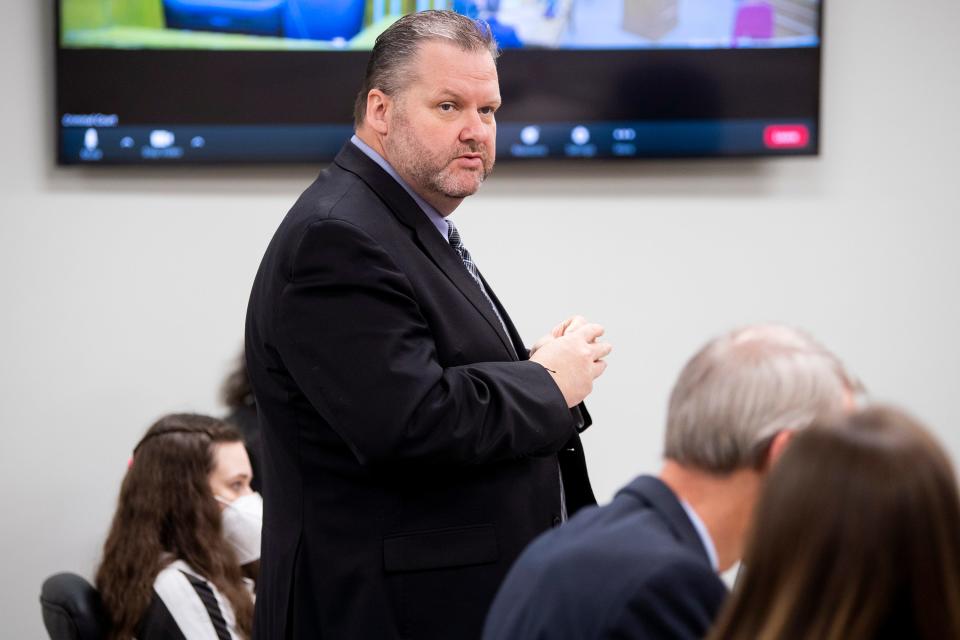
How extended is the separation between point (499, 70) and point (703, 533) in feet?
7.66

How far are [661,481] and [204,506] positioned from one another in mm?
1525

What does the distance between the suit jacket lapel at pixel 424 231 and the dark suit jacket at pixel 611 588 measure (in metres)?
0.77

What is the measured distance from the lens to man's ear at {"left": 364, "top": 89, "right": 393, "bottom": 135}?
6.59 ft

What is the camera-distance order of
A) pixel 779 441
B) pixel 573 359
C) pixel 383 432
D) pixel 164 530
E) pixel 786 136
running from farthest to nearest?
pixel 786 136, pixel 164 530, pixel 573 359, pixel 383 432, pixel 779 441

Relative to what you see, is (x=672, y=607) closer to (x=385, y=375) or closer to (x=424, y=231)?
(x=385, y=375)

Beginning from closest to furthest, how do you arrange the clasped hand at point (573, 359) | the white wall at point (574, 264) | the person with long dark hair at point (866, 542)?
the person with long dark hair at point (866, 542)
the clasped hand at point (573, 359)
the white wall at point (574, 264)

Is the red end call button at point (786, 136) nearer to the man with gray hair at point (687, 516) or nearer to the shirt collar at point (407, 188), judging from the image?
the shirt collar at point (407, 188)

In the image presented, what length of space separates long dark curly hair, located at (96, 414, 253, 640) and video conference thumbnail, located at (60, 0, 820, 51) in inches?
49.2

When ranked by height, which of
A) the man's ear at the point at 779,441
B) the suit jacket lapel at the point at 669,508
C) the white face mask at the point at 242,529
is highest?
the man's ear at the point at 779,441

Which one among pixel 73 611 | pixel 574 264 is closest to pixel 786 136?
pixel 574 264

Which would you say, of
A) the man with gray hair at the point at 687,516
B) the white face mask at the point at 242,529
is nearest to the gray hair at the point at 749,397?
the man with gray hair at the point at 687,516

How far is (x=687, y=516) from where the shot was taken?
1.25 m

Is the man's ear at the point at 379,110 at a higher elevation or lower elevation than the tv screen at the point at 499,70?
lower

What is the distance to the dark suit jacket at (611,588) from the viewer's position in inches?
43.6
